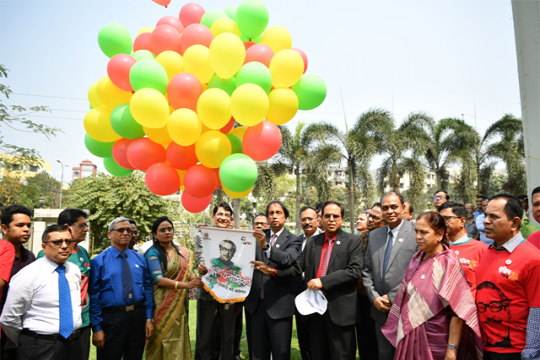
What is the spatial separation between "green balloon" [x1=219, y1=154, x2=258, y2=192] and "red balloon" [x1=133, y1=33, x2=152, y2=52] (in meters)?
1.81

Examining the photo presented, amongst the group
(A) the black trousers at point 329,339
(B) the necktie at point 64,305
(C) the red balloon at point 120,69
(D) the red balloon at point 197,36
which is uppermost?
(D) the red balloon at point 197,36

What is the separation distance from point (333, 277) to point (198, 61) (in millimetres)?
2682

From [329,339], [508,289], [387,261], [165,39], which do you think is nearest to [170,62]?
[165,39]

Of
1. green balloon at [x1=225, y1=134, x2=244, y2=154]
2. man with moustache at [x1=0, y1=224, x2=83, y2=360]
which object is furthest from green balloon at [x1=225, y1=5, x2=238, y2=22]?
man with moustache at [x1=0, y1=224, x2=83, y2=360]

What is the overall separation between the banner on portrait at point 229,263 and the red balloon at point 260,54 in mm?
1911

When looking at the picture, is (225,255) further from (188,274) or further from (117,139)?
(117,139)

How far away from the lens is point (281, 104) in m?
4.06

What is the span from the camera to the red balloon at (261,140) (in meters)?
3.97

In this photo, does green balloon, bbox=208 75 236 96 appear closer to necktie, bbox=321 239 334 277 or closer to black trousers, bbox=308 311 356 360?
necktie, bbox=321 239 334 277

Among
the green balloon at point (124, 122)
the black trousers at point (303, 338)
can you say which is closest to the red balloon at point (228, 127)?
the green balloon at point (124, 122)

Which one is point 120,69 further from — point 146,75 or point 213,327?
point 213,327

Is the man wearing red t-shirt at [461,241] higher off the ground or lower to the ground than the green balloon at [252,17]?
lower

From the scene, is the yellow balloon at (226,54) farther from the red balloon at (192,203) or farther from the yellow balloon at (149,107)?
the red balloon at (192,203)

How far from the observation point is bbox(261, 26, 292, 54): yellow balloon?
436 cm
